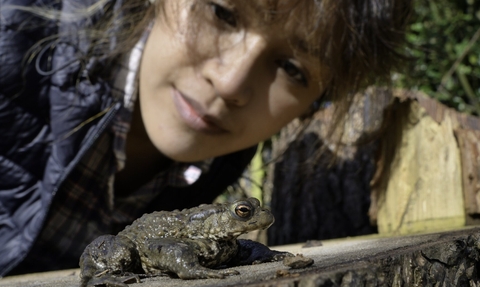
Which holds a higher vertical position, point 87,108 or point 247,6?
point 247,6

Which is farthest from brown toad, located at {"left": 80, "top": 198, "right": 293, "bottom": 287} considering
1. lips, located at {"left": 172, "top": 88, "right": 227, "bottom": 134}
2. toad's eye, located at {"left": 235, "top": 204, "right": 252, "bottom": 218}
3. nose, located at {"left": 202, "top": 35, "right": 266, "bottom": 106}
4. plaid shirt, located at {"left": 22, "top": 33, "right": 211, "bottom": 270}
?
plaid shirt, located at {"left": 22, "top": 33, "right": 211, "bottom": 270}

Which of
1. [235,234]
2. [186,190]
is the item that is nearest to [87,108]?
[186,190]

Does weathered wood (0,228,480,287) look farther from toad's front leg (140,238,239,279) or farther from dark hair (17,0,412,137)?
dark hair (17,0,412,137)

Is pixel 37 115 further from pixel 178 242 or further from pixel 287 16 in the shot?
pixel 178 242

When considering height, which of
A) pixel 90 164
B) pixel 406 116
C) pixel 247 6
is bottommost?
pixel 90 164

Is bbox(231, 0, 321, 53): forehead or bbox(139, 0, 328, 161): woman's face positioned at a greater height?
bbox(231, 0, 321, 53): forehead

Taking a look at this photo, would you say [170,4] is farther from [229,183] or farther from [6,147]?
[229,183]

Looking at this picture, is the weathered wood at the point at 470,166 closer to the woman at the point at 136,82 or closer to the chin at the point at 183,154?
the woman at the point at 136,82

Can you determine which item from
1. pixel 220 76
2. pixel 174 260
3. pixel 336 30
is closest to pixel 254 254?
pixel 174 260
